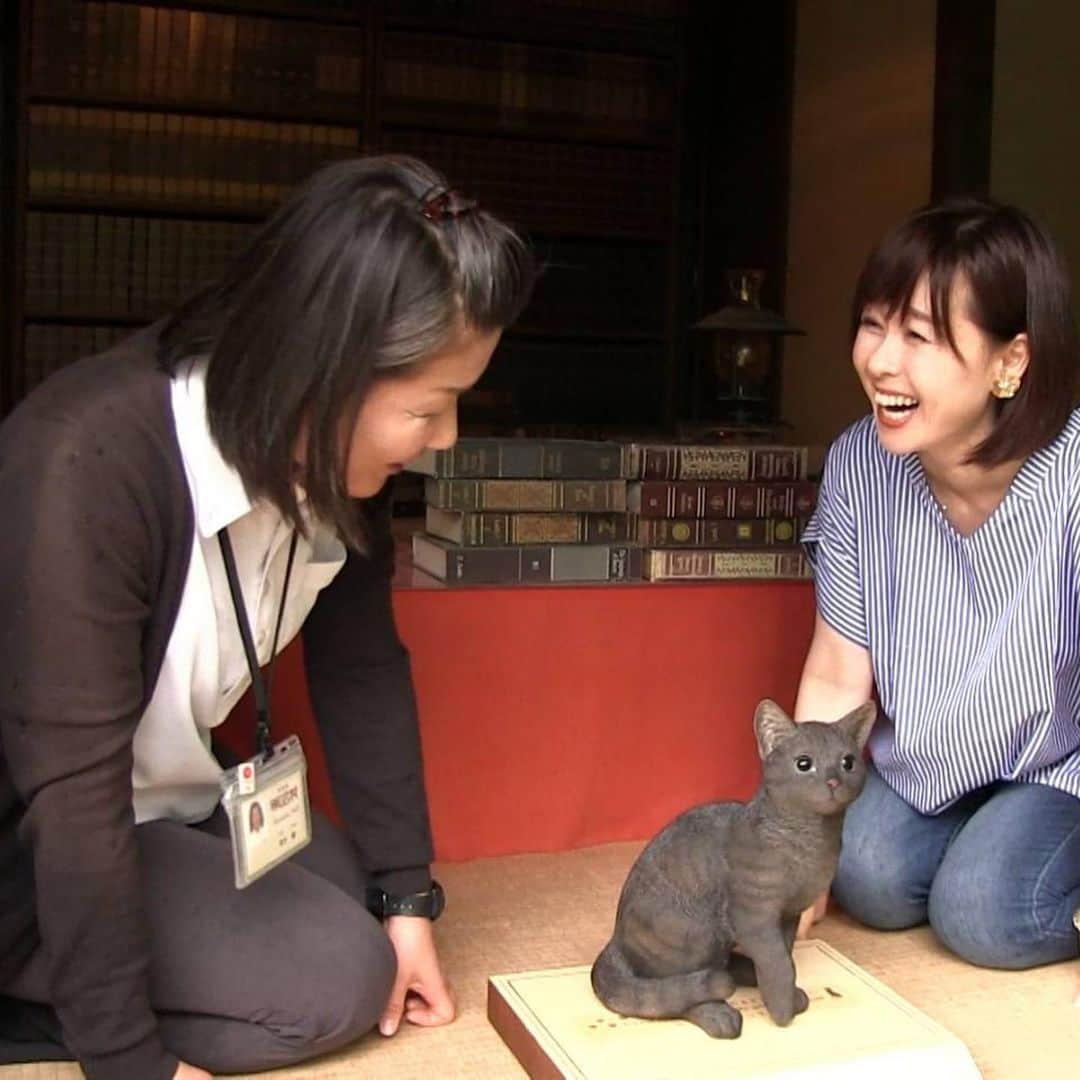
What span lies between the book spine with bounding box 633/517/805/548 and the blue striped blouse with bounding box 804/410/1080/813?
9.9 inches

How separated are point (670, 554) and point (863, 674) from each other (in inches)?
13.6

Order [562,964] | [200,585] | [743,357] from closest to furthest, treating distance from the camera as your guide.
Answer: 1. [200,585]
2. [562,964]
3. [743,357]

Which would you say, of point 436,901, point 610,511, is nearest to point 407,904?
point 436,901

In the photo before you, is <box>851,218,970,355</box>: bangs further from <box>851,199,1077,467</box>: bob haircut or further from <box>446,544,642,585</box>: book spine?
<box>446,544,642,585</box>: book spine

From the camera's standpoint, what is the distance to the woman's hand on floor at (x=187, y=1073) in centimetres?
109

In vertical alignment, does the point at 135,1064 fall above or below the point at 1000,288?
below

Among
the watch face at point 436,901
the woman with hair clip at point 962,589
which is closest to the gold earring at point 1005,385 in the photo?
the woman with hair clip at point 962,589

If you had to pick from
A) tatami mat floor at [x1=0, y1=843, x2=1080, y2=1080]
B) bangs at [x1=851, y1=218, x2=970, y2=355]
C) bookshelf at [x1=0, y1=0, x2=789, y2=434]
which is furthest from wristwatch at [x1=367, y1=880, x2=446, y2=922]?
bookshelf at [x1=0, y1=0, x2=789, y2=434]

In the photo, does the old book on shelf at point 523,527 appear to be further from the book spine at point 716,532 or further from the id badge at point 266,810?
the id badge at point 266,810

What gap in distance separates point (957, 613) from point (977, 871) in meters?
0.27

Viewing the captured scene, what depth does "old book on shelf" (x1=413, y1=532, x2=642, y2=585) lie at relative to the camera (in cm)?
181

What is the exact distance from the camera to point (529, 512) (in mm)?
1866

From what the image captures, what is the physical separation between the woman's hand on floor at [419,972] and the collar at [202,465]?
434 millimetres

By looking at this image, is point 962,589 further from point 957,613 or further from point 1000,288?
point 1000,288
